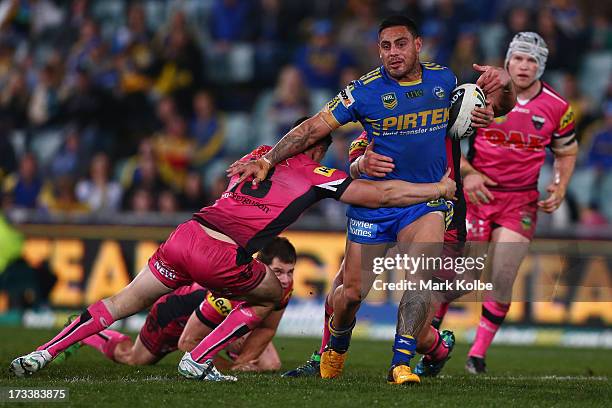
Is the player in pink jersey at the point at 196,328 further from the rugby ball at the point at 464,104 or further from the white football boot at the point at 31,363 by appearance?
the rugby ball at the point at 464,104

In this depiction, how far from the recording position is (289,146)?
27.4 feet

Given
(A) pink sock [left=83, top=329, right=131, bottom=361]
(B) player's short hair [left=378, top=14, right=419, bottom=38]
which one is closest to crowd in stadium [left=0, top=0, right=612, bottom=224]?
(A) pink sock [left=83, top=329, right=131, bottom=361]

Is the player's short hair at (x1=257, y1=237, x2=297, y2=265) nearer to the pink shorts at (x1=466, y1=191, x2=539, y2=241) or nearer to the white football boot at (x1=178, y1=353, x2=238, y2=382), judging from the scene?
the white football boot at (x1=178, y1=353, x2=238, y2=382)

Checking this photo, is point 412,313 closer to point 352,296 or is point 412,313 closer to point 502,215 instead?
point 352,296

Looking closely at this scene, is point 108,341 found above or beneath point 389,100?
beneath

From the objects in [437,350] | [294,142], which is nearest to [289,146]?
[294,142]

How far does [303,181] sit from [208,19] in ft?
43.0

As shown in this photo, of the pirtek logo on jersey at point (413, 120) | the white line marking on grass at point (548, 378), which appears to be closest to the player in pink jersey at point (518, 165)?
the white line marking on grass at point (548, 378)

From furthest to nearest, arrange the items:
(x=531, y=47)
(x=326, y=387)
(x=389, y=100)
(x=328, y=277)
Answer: (x=328, y=277)
(x=531, y=47)
(x=389, y=100)
(x=326, y=387)

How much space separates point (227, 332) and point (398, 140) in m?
2.00

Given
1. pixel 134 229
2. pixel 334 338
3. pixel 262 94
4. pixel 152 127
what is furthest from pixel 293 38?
pixel 334 338

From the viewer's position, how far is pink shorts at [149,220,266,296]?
812 centimetres

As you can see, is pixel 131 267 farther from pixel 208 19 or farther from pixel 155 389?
pixel 155 389

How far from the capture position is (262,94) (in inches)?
771
